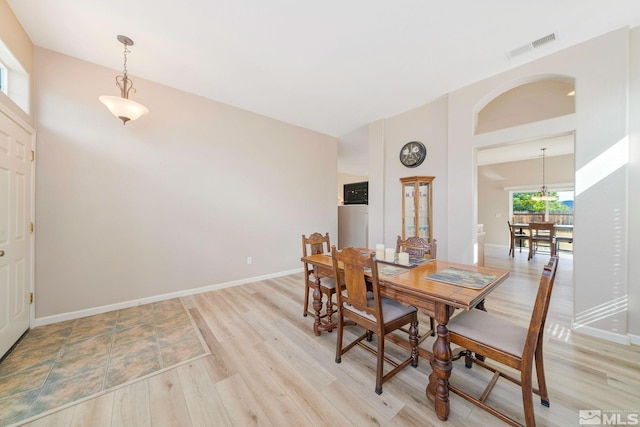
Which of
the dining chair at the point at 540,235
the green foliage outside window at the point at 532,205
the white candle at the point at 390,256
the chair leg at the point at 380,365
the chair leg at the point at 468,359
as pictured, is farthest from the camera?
the green foliage outside window at the point at 532,205

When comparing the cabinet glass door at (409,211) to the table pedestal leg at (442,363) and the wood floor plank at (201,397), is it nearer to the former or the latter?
the table pedestal leg at (442,363)

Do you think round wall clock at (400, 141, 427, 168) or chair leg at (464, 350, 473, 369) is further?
round wall clock at (400, 141, 427, 168)

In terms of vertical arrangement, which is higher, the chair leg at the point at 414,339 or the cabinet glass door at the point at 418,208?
the cabinet glass door at the point at 418,208

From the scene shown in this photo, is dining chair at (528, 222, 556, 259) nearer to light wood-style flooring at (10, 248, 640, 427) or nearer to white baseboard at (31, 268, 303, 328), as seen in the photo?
light wood-style flooring at (10, 248, 640, 427)

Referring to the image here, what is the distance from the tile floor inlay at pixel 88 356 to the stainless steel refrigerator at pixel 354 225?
4032 mm

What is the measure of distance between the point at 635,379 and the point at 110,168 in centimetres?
536

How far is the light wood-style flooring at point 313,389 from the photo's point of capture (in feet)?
4.59

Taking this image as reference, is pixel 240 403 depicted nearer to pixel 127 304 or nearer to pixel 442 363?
pixel 442 363

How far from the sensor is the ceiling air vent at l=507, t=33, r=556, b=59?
2.33 m

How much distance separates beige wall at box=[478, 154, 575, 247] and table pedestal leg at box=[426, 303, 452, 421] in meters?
8.25

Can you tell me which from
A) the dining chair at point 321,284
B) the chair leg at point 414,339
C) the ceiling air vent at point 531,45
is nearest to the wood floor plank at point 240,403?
the dining chair at point 321,284

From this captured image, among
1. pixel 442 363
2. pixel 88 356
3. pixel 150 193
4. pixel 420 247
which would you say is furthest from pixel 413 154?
pixel 88 356

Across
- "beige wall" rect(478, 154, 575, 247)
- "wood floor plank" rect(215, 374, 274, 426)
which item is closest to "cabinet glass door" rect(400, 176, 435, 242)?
"wood floor plank" rect(215, 374, 274, 426)

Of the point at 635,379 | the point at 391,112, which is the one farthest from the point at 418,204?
the point at 635,379
